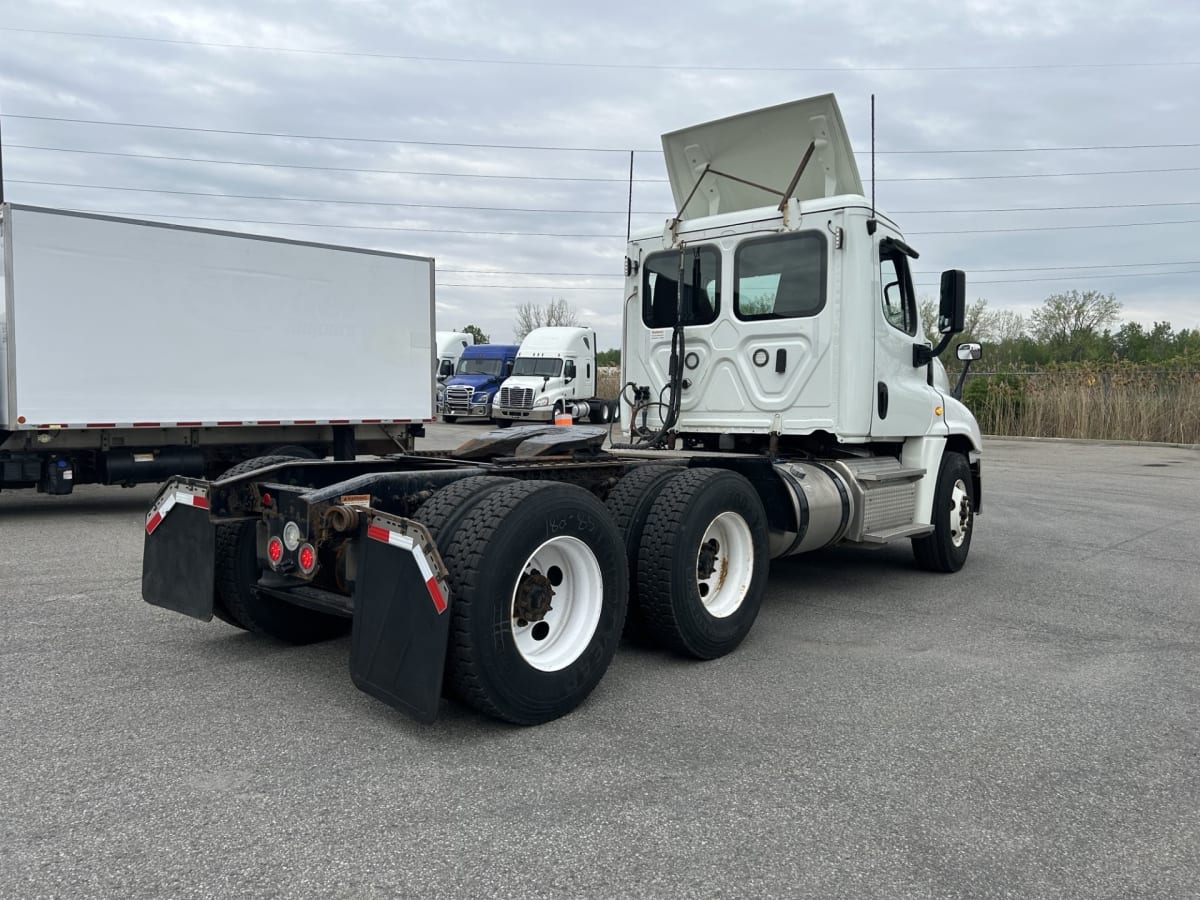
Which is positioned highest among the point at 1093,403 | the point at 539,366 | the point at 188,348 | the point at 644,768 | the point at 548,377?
the point at 539,366

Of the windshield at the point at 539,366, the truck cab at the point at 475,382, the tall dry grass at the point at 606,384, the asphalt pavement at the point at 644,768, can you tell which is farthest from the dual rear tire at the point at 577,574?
the tall dry grass at the point at 606,384

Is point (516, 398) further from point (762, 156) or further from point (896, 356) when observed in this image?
point (896, 356)

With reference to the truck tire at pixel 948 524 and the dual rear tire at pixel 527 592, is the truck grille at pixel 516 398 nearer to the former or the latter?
the truck tire at pixel 948 524

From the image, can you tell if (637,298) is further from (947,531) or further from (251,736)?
(251,736)

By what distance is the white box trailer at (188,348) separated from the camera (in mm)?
9484

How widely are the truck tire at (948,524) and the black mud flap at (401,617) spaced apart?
15.8ft

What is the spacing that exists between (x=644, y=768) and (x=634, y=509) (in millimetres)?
1657

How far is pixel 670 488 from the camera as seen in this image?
4844 millimetres

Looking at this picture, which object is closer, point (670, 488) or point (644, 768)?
point (644, 768)

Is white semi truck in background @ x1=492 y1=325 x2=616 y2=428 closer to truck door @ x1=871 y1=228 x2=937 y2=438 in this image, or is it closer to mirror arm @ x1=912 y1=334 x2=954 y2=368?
mirror arm @ x1=912 y1=334 x2=954 y2=368

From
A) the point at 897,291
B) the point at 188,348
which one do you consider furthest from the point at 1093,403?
the point at 188,348

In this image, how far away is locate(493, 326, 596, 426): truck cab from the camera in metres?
28.5

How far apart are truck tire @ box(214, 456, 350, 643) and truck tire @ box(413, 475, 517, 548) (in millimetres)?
1101

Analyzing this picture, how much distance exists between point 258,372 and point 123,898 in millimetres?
9363
